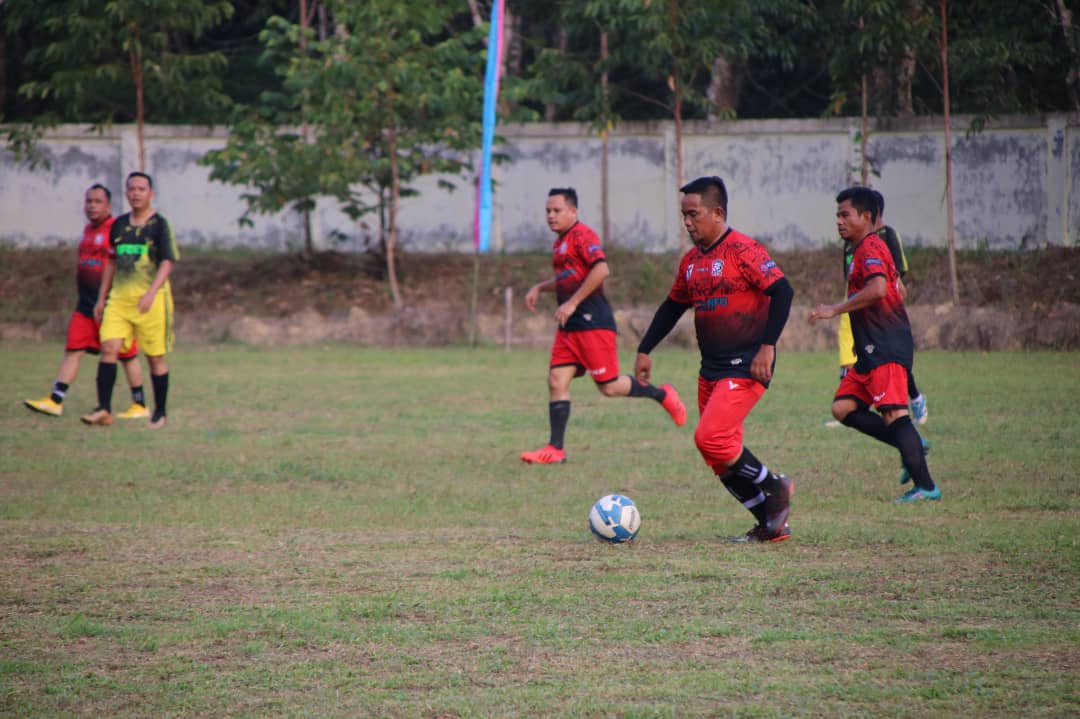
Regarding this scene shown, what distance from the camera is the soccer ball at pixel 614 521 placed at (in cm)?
684

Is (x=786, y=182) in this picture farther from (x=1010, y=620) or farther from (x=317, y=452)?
(x=1010, y=620)

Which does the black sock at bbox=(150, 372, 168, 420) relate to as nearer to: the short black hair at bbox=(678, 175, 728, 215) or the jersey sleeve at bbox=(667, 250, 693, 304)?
the jersey sleeve at bbox=(667, 250, 693, 304)

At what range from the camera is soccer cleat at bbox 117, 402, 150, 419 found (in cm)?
1262

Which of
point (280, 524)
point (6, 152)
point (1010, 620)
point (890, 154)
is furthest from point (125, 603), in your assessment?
point (6, 152)

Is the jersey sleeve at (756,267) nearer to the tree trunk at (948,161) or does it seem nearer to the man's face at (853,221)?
the man's face at (853,221)

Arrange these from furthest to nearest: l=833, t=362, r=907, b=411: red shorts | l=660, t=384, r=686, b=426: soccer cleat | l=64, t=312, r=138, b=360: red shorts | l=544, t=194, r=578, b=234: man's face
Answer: l=64, t=312, r=138, b=360: red shorts, l=660, t=384, r=686, b=426: soccer cleat, l=544, t=194, r=578, b=234: man's face, l=833, t=362, r=907, b=411: red shorts

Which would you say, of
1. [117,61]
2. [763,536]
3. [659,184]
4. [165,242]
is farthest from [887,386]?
[117,61]

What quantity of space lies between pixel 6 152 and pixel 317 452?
17891 millimetres

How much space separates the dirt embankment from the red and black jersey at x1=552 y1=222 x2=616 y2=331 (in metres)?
10.0

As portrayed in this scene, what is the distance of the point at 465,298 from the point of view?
22719mm

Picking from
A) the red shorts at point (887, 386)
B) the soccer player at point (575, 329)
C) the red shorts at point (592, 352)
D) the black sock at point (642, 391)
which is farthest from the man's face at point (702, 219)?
the black sock at point (642, 391)

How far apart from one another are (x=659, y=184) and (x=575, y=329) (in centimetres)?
1416

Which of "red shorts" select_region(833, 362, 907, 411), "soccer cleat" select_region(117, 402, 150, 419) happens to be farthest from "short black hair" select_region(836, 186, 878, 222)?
"soccer cleat" select_region(117, 402, 150, 419)

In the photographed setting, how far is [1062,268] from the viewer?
2078 centimetres
